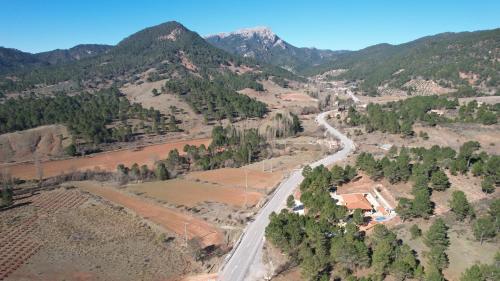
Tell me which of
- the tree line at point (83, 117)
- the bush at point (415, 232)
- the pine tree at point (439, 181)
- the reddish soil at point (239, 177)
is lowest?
the bush at point (415, 232)

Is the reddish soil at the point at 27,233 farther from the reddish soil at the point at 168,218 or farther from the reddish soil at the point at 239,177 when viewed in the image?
the reddish soil at the point at 239,177

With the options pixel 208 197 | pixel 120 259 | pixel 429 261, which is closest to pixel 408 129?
pixel 208 197

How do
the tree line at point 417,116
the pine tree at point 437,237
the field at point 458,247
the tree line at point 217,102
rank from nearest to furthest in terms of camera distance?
the field at point 458,247 → the pine tree at point 437,237 → the tree line at point 417,116 → the tree line at point 217,102

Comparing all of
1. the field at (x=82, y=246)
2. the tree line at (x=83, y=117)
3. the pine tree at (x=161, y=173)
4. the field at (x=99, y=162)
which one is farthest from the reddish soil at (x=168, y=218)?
the tree line at (x=83, y=117)

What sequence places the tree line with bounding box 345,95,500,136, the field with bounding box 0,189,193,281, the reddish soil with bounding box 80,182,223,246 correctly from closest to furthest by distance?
the field with bounding box 0,189,193,281
the reddish soil with bounding box 80,182,223,246
the tree line with bounding box 345,95,500,136

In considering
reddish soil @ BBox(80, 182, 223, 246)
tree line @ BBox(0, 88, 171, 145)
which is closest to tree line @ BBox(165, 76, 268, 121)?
tree line @ BBox(0, 88, 171, 145)

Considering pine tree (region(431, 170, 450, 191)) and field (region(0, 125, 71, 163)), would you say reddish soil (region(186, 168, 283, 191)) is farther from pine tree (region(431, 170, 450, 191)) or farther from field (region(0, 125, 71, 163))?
field (region(0, 125, 71, 163))
